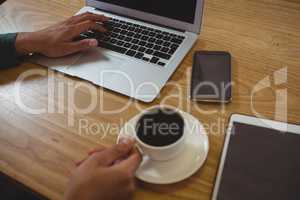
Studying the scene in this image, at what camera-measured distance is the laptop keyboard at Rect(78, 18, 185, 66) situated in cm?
78

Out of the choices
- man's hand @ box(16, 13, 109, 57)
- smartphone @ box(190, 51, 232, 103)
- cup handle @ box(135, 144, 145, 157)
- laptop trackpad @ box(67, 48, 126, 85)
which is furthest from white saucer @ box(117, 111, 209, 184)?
man's hand @ box(16, 13, 109, 57)

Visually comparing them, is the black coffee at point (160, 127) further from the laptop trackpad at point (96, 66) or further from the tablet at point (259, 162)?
the laptop trackpad at point (96, 66)

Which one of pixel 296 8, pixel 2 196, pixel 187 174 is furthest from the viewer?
pixel 2 196

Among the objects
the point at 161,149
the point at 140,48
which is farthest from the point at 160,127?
the point at 140,48

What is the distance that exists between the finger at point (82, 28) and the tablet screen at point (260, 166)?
450 mm

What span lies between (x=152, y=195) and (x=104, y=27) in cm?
49

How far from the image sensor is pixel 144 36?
0.82 metres

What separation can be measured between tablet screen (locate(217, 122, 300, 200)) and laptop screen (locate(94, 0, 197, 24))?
315mm

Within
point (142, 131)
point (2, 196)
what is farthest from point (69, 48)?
point (2, 196)

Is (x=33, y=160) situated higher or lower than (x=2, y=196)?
higher

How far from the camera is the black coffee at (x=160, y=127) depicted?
56 cm

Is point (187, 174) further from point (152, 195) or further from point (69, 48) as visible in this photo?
point (69, 48)

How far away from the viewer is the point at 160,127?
57 centimetres

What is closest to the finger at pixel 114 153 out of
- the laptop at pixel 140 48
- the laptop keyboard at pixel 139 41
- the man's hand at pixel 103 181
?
the man's hand at pixel 103 181
